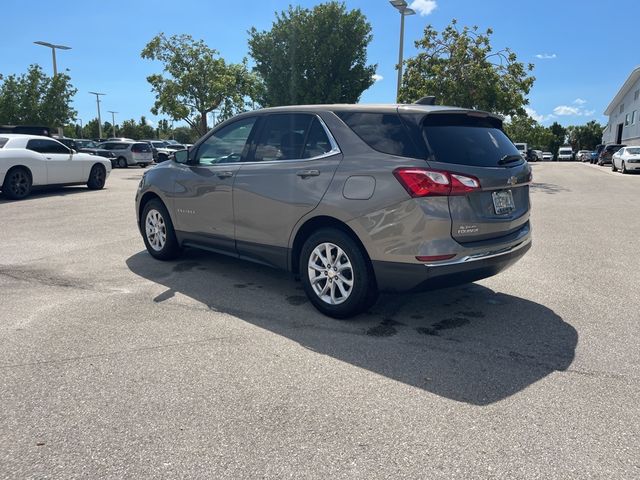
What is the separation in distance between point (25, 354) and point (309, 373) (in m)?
2.03

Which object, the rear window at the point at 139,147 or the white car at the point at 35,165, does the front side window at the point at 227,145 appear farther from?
the rear window at the point at 139,147

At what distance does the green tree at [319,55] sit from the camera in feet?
130

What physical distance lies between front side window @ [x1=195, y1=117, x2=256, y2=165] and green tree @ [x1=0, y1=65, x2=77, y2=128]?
35.5 meters

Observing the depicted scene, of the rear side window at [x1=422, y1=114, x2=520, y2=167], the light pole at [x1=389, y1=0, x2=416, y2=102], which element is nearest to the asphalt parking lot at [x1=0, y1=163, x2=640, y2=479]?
the rear side window at [x1=422, y1=114, x2=520, y2=167]

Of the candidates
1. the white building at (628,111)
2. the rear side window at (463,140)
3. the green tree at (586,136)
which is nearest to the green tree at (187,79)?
the rear side window at (463,140)

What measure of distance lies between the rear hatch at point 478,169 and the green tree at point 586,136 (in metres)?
110

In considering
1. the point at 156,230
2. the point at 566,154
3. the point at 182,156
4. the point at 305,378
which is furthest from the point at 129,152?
the point at 566,154

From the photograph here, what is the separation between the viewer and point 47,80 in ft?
117

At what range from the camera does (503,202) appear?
406cm

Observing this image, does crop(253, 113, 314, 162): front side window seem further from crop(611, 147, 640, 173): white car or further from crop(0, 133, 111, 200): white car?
crop(611, 147, 640, 173): white car

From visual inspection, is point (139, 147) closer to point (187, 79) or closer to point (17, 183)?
point (187, 79)

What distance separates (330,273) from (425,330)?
35.7 inches

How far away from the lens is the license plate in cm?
397

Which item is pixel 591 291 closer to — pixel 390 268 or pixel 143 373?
pixel 390 268
